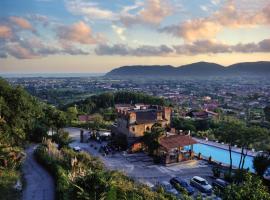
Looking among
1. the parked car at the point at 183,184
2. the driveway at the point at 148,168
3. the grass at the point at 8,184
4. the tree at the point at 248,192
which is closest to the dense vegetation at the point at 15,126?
the grass at the point at 8,184

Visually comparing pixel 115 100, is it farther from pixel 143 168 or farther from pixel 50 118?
pixel 143 168

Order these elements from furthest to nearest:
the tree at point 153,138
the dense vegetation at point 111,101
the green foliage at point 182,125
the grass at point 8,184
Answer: the dense vegetation at point 111,101 < the green foliage at point 182,125 < the tree at point 153,138 < the grass at point 8,184

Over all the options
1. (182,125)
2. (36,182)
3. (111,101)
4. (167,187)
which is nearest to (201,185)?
(167,187)

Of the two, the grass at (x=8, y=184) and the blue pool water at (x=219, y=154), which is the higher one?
the grass at (x=8, y=184)

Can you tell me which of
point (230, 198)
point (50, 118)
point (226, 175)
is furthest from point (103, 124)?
point (230, 198)

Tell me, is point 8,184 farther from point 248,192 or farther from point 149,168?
point 248,192

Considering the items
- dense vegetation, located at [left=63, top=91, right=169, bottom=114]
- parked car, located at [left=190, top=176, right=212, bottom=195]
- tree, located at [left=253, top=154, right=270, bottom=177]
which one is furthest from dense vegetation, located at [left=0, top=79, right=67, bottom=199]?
dense vegetation, located at [left=63, top=91, right=169, bottom=114]

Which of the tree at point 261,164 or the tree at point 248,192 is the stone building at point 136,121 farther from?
the tree at point 248,192
